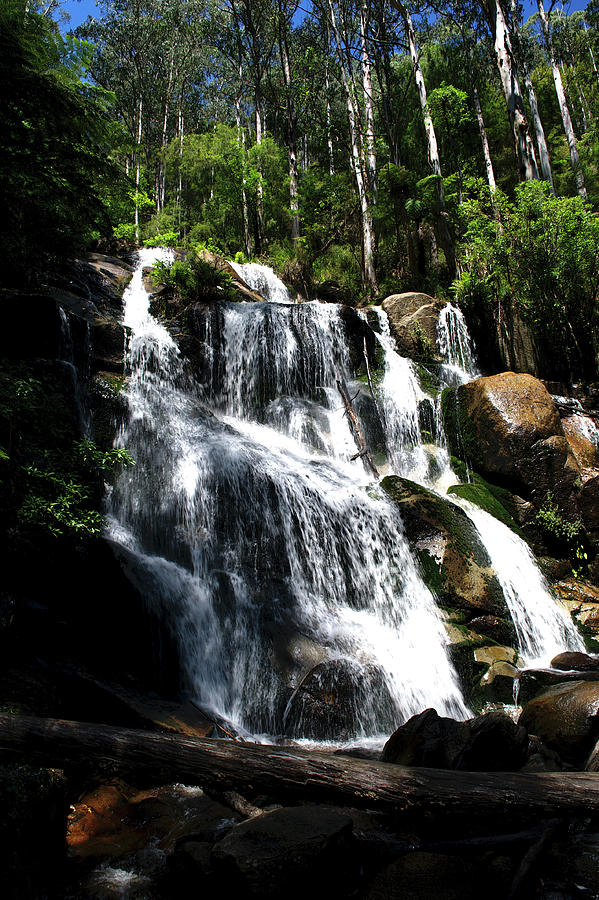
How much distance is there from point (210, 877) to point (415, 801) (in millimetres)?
1120

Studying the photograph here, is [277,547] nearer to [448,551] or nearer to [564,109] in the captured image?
[448,551]

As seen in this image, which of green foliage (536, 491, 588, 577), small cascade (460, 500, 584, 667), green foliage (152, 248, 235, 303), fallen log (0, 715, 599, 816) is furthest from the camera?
green foliage (152, 248, 235, 303)

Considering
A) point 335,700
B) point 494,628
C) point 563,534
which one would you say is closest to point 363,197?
point 563,534

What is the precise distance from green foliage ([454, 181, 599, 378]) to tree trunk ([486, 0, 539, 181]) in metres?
1.88

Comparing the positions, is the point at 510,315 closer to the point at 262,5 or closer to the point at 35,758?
the point at 35,758

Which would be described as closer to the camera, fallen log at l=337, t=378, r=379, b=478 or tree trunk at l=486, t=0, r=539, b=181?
fallen log at l=337, t=378, r=379, b=478

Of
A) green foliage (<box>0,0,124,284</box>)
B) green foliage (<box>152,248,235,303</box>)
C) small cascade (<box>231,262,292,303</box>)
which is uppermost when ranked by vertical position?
small cascade (<box>231,262,292,303</box>)

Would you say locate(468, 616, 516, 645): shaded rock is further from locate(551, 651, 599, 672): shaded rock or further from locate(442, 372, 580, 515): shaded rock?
locate(442, 372, 580, 515): shaded rock

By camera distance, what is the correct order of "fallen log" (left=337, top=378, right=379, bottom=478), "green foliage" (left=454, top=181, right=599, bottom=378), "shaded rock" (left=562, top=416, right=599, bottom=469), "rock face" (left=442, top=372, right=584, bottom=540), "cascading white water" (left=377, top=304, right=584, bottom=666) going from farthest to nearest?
"green foliage" (left=454, top=181, right=599, bottom=378), "fallen log" (left=337, top=378, right=379, bottom=478), "shaded rock" (left=562, top=416, right=599, bottom=469), "rock face" (left=442, top=372, right=584, bottom=540), "cascading white water" (left=377, top=304, right=584, bottom=666)

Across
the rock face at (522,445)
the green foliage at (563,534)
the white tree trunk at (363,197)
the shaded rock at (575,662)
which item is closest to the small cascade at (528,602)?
the shaded rock at (575,662)

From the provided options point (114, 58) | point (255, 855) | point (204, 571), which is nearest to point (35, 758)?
point (255, 855)

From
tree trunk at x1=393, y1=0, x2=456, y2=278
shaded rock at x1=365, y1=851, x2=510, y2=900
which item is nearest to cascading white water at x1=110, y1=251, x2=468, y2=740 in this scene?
shaded rock at x1=365, y1=851, x2=510, y2=900

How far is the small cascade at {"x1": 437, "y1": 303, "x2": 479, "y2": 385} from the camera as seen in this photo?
14023 millimetres

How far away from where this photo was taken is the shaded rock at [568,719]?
4469 mm
